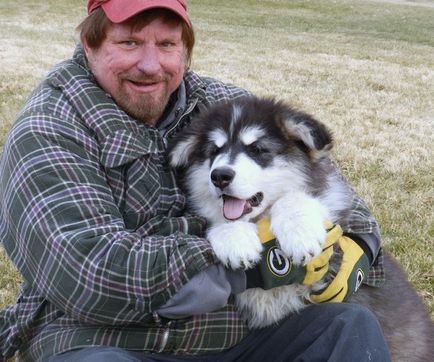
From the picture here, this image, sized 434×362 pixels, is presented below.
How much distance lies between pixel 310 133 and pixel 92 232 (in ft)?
3.87

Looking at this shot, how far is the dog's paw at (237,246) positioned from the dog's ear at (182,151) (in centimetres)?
46

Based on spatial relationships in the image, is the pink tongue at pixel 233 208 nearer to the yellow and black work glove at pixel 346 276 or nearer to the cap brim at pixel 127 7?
the yellow and black work glove at pixel 346 276

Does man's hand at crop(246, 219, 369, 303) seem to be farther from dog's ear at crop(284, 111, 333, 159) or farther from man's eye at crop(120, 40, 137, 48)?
man's eye at crop(120, 40, 137, 48)

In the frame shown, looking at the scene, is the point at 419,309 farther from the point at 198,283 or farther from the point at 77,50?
the point at 77,50

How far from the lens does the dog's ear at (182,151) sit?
9.43 ft

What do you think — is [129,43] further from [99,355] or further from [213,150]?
[99,355]

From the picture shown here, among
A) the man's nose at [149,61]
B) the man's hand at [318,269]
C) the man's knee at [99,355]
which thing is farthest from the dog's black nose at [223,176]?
the man's knee at [99,355]

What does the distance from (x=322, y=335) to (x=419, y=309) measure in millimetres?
786

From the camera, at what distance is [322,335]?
2.56m

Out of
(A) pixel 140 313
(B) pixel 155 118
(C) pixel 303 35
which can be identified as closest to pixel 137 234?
(A) pixel 140 313

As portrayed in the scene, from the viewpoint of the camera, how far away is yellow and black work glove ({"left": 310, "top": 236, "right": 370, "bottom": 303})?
8.96ft

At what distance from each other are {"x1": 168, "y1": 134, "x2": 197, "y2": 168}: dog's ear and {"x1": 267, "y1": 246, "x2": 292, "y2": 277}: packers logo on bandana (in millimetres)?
664

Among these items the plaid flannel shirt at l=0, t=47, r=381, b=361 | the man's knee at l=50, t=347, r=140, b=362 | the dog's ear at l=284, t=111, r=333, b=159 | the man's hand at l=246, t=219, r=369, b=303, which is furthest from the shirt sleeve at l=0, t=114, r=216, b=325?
the dog's ear at l=284, t=111, r=333, b=159

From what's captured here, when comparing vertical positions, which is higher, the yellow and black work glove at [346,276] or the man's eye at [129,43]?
the man's eye at [129,43]
